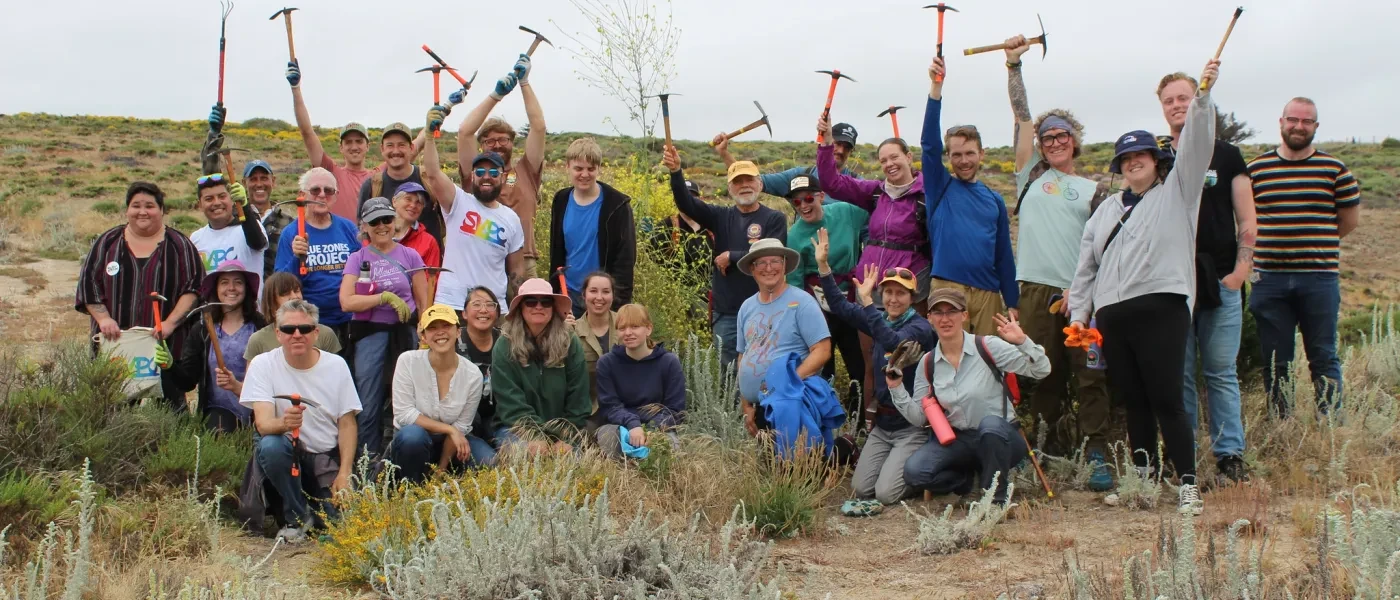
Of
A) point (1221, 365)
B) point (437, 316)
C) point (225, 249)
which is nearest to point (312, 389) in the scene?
point (437, 316)

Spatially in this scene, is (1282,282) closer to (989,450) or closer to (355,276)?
(989,450)

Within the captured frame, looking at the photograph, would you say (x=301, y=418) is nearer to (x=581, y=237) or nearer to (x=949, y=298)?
(x=581, y=237)

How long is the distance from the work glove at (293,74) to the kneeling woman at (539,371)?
2760 millimetres

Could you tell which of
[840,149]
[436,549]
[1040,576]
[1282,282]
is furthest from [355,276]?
[1282,282]

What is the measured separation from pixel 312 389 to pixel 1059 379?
414 centimetres

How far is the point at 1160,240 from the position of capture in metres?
5.30

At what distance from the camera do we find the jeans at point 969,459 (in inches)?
226

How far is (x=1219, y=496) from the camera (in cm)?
543

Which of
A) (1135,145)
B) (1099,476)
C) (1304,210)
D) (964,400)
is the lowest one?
(1099,476)

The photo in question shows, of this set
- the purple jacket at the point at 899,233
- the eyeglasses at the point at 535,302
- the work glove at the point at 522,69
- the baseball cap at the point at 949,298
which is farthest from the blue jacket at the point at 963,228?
the work glove at the point at 522,69

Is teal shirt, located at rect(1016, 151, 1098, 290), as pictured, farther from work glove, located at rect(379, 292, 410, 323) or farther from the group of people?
work glove, located at rect(379, 292, 410, 323)

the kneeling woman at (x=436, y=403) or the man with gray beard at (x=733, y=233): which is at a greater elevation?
the man with gray beard at (x=733, y=233)

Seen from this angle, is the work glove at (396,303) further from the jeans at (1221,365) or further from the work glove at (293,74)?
the jeans at (1221,365)

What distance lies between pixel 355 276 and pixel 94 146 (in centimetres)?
3774
